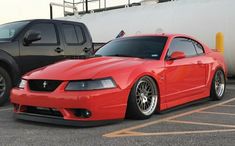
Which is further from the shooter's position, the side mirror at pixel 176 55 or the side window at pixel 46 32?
the side window at pixel 46 32

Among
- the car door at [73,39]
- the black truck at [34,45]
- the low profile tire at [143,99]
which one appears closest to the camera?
the low profile tire at [143,99]

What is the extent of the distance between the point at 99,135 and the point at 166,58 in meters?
2.23

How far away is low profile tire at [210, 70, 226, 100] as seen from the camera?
832cm

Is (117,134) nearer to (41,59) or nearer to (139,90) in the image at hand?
(139,90)

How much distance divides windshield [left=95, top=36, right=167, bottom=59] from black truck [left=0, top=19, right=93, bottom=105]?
143cm

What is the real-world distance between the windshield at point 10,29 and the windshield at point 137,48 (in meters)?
1.99

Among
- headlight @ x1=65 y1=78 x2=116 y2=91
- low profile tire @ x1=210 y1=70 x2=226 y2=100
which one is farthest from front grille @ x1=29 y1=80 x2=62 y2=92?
low profile tire @ x1=210 y1=70 x2=226 y2=100

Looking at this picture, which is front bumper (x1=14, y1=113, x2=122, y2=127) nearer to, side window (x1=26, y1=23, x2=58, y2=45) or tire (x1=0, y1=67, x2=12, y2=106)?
tire (x1=0, y1=67, x2=12, y2=106)

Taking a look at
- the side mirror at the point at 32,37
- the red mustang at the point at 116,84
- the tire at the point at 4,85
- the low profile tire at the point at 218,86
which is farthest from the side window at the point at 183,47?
the tire at the point at 4,85

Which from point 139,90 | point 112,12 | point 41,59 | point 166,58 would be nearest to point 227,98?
point 166,58

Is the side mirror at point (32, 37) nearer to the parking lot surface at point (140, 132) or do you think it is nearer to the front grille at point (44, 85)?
the parking lot surface at point (140, 132)

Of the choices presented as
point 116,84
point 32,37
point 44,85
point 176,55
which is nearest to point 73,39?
point 32,37

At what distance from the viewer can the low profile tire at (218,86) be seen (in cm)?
832

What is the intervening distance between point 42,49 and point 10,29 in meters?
0.77
